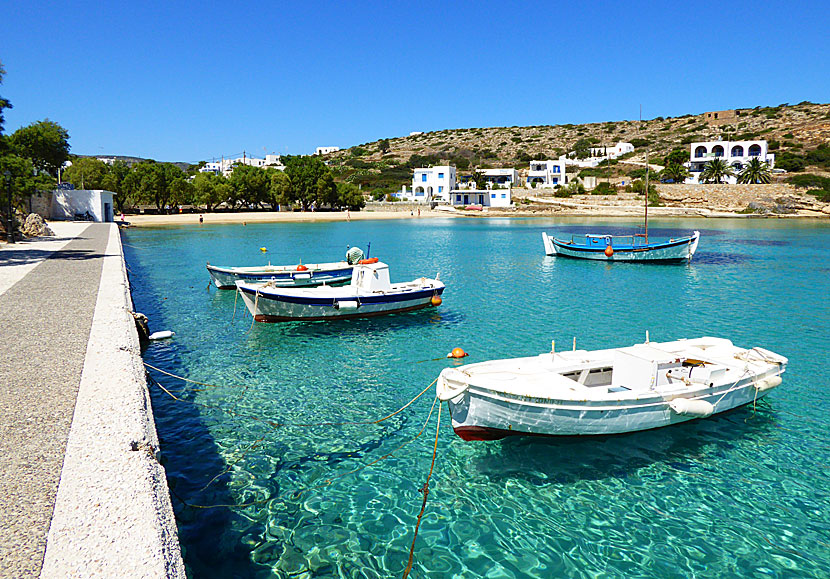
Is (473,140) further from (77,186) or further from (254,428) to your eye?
(254,428)

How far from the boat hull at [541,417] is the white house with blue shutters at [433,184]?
9571cm

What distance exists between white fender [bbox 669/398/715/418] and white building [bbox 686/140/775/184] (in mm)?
106415

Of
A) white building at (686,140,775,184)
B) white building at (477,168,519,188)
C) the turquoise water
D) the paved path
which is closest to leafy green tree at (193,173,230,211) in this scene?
white building at (477,168,519,188)

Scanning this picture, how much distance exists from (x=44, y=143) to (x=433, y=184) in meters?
63.3

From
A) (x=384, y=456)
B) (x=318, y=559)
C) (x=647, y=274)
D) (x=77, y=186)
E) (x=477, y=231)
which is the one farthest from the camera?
(x=77, y=186)

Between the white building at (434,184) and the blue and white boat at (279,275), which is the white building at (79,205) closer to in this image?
the blue and white boat at (279,275)

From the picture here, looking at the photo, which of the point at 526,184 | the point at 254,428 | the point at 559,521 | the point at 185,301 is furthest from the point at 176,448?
the point at 526,184

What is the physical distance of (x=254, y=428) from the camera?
9898mm

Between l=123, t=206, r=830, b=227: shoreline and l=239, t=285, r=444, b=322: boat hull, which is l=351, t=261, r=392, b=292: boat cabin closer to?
l=239, t=285, r=444, b=322: boat hull

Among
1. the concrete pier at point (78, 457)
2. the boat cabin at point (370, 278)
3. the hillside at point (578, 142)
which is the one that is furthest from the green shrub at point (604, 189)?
the concrete pier at point (78, 457)

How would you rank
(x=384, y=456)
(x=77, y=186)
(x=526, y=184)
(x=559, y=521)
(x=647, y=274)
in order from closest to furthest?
1. (x=559, y=521)
2. (x=384, y=456)
3. (x=647, y=274)
4. (x=77, y=186)
5. (x=526, y=184)

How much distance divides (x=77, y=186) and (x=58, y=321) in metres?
75.0

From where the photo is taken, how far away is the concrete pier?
4355 mm

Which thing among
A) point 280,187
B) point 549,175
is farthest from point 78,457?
point 549,175
